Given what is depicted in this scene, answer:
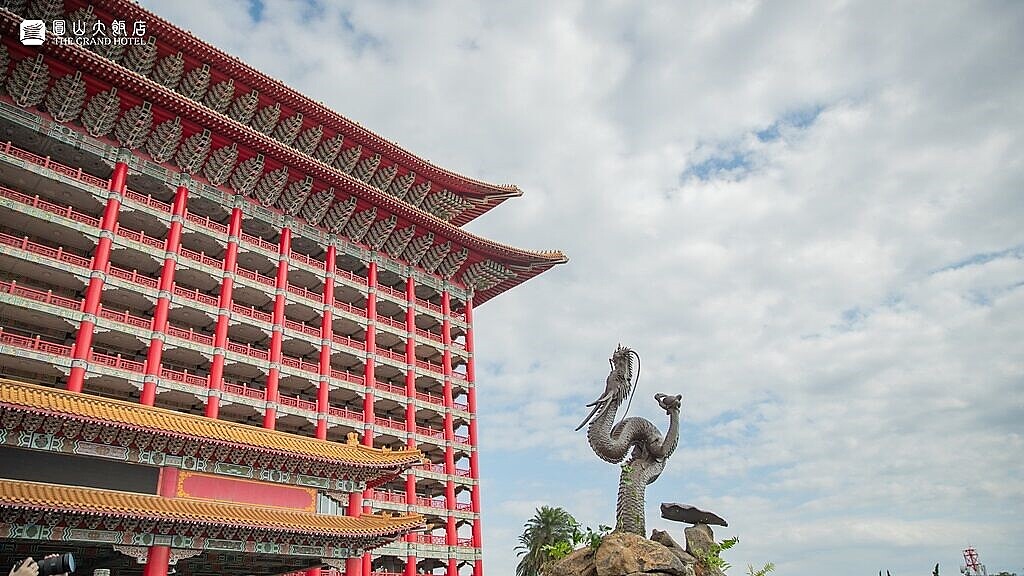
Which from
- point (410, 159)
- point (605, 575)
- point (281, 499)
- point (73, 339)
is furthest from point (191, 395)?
point (605, 575)

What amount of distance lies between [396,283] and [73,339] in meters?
17.0

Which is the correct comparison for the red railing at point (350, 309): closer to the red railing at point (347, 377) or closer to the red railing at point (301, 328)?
the red railing at point (301, 328)

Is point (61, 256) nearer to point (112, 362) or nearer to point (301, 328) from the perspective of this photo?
point (112, 362)

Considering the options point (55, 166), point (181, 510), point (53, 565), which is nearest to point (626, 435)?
point (181, 510)

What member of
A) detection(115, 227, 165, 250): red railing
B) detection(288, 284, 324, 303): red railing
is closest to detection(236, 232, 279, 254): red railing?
detection(288, 284, 324, 303): red railing

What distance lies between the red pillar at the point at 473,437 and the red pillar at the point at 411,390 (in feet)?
12.7

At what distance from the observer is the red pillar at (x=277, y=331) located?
106 ft

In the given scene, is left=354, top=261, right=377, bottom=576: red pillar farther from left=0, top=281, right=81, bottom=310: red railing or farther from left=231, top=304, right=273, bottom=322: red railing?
left=0, top=281, right=81, bottom=310: red railing

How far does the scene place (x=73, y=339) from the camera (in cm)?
3050

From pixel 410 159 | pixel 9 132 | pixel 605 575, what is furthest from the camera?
pixel 410 159

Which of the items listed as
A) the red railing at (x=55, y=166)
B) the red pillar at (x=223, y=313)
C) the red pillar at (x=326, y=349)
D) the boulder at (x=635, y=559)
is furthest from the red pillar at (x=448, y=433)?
the boulder at (x=635, y=559)

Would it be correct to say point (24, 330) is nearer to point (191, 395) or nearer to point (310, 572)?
point (191, 395)

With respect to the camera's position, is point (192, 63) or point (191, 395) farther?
point (192, 63)

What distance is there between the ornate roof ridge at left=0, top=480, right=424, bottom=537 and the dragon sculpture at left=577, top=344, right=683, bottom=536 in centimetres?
758
